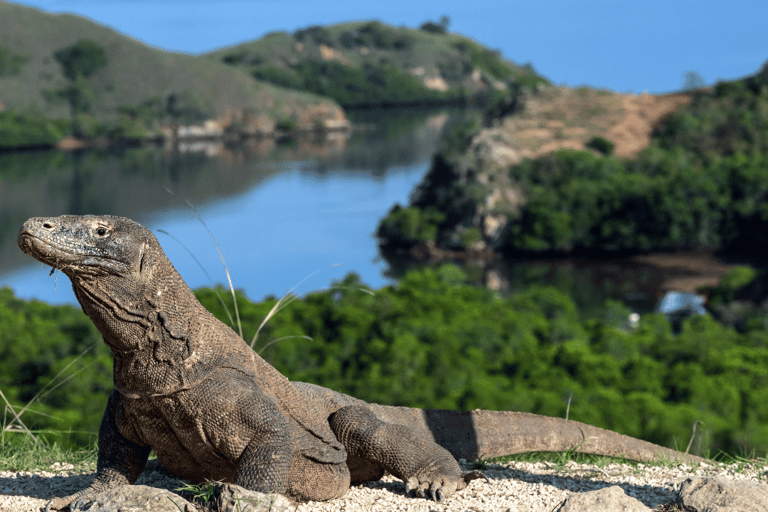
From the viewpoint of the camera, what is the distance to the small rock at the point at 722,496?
4203 millimetres

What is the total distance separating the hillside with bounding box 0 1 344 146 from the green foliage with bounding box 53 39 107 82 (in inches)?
10.5

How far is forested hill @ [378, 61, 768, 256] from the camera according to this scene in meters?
54.3

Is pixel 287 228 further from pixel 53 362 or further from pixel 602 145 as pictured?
pixel 53 362

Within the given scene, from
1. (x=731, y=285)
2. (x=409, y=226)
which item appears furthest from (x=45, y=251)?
(x=409, y=226)

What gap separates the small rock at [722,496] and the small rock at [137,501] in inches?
104

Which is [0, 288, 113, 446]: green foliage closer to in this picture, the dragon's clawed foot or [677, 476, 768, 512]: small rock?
the dragon's clawed foot

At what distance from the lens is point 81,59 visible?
124 meters

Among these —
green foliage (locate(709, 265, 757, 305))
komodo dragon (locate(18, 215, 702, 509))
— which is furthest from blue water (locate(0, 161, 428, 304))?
komodo dragon (locate(18, 215, 702, 509))

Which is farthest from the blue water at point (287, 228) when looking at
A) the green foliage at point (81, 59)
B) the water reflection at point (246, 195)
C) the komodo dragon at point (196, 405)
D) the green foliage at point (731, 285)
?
the green foliage at point (81, 59)

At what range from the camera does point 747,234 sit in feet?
176

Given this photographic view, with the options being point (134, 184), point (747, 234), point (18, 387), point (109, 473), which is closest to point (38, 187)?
point (134, 184)

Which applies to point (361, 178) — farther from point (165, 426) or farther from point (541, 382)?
point (165, 426)

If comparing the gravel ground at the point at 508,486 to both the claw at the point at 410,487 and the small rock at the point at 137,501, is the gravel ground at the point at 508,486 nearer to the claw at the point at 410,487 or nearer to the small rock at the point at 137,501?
the claw at the point at 410,487

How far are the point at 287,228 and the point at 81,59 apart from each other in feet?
268
